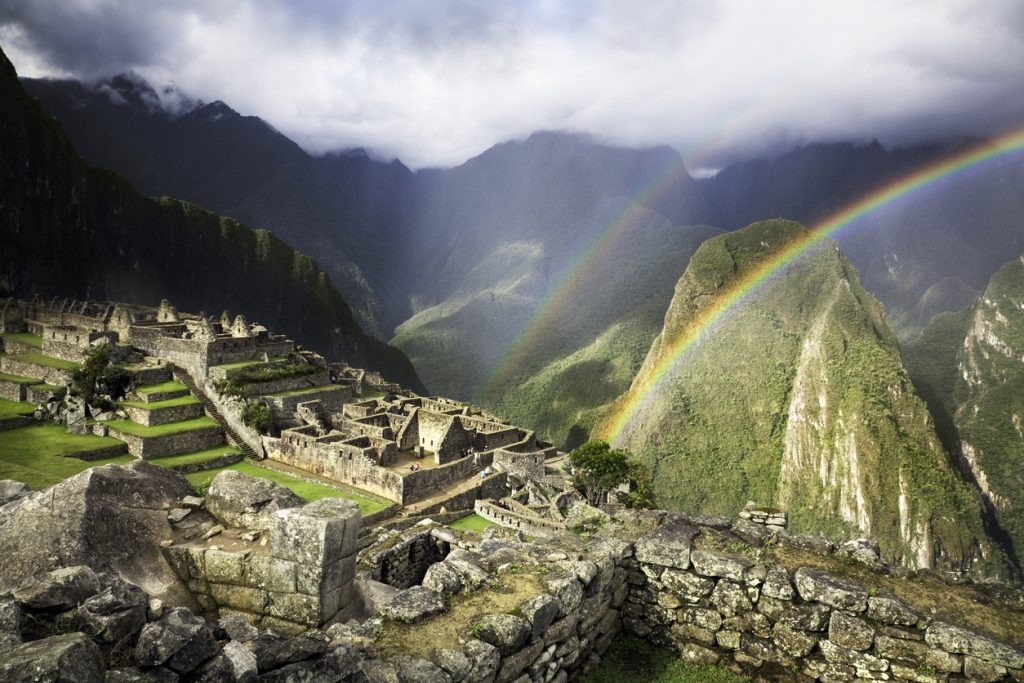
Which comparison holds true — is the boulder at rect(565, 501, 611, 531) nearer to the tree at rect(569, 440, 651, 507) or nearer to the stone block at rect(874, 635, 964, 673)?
the stone block at rect(874, 635, 964, 673)

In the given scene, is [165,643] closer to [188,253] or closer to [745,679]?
[745,679]

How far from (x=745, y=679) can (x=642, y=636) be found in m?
1.45

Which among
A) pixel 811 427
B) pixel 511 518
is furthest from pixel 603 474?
pixel 811 427

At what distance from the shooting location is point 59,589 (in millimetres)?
4512

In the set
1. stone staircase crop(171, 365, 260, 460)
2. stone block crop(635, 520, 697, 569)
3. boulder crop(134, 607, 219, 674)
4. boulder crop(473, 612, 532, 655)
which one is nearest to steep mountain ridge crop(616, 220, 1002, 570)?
stone staircase crop(171, 365, 260, 460)

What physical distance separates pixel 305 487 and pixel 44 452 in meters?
11.4

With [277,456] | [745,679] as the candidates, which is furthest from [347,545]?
[277,456]

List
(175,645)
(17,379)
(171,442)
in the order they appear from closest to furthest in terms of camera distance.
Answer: (175,645), (171,442), (17,379)

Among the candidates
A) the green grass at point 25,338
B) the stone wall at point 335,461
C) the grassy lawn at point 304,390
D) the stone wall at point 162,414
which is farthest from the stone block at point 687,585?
the green grass at point 25,338

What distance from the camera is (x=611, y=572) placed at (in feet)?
27.1

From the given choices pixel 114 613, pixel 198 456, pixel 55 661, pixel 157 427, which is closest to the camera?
Result: pixel 55 661

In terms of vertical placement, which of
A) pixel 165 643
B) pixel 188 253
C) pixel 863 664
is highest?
pixel 188 253

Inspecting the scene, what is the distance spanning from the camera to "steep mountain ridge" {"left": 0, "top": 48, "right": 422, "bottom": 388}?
98375mm

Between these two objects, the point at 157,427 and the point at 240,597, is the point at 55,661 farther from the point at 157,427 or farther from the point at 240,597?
the point at 157,427
